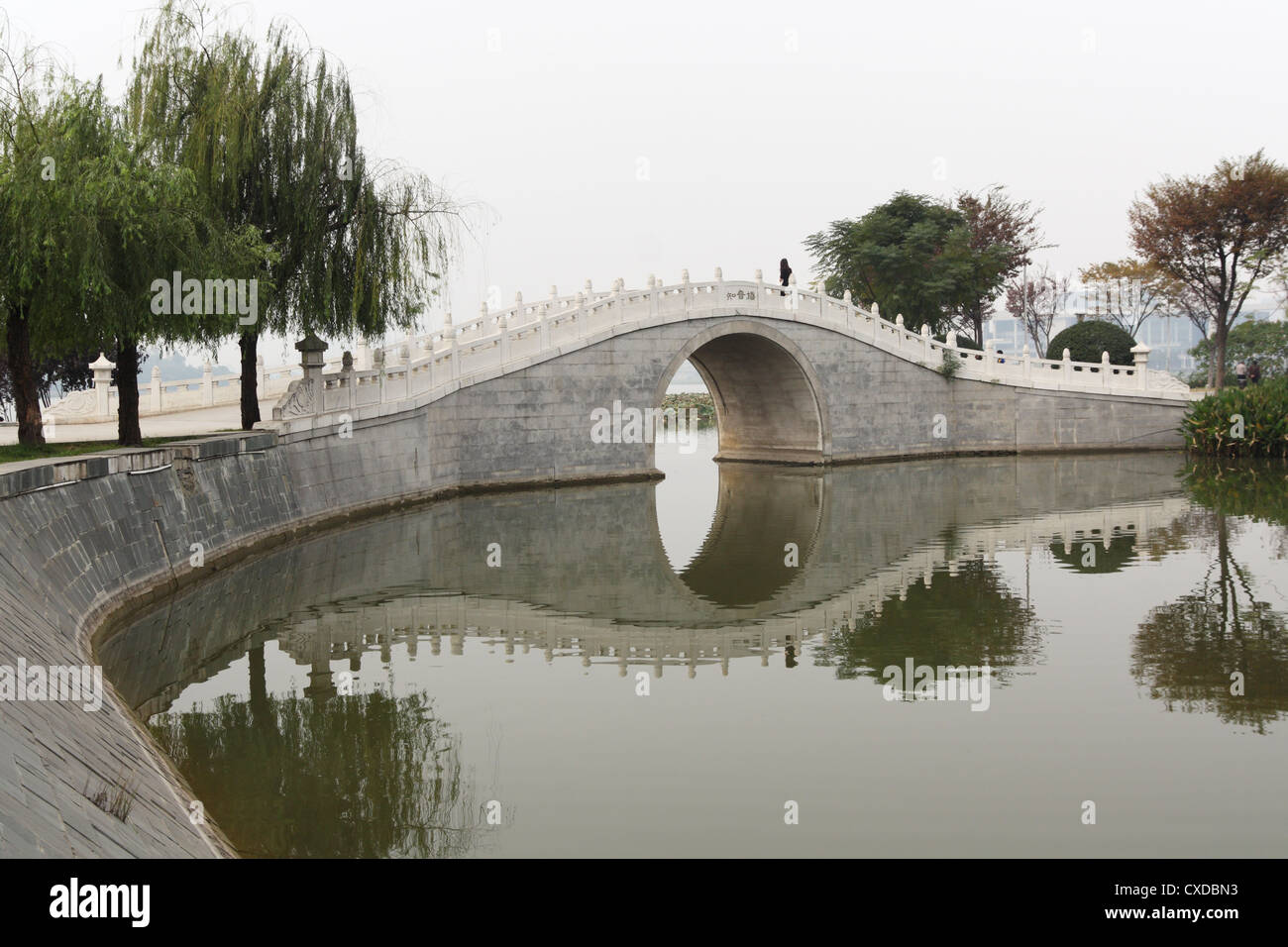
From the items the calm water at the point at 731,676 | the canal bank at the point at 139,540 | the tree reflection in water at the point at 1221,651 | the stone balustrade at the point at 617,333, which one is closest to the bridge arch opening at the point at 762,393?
the stone balustrade at the point at 617,333

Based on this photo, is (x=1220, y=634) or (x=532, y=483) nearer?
(x=1220, y=634)

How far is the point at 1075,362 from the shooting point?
26703 millimetres

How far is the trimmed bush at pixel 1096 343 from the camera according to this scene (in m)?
28.2

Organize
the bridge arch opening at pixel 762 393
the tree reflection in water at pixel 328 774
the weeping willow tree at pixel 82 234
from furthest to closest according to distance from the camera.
→ 1. the bridge arch opening at pixel 762 393
2. the weeping willow tree at pixel 82 234
3. the tree reflection in water at pixel 328 774

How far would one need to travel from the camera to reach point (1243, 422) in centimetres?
2405

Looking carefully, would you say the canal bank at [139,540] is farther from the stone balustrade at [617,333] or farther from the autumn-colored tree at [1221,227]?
the autumn-colored tree at [1221,227]

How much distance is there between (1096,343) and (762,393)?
893 cm

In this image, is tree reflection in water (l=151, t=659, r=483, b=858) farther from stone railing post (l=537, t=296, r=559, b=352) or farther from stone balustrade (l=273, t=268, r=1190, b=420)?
stone railing post (l=537, t=296, r=559, b=352)

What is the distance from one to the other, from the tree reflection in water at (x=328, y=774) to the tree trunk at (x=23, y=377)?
5823mm

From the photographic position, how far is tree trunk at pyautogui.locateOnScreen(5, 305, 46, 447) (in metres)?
11.8
